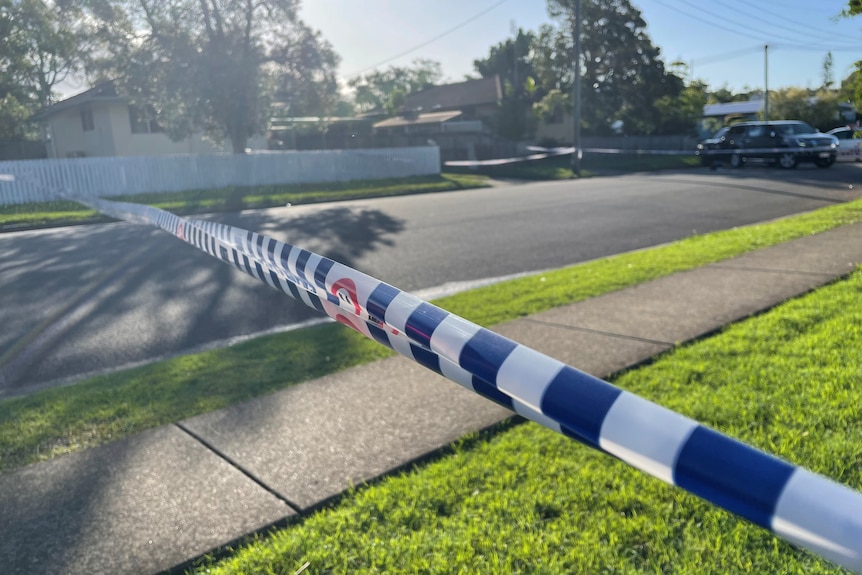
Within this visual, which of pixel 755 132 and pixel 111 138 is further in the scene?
pixel 111 138

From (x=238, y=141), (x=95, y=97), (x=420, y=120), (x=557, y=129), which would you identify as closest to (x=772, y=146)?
(x=238, y=141)

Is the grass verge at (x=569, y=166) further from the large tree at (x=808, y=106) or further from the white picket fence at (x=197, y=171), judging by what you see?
the large tree at (x=808, y=106)

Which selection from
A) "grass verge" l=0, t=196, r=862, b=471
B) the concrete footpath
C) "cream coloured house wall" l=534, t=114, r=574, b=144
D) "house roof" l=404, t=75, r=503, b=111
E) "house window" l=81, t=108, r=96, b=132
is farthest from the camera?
"house roof" l=404, t=75, r=503, b=111

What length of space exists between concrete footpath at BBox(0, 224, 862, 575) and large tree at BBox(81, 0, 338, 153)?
22.1m

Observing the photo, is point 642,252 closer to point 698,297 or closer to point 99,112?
point 698,297

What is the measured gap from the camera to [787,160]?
2588 cm

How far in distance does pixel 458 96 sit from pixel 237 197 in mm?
37234

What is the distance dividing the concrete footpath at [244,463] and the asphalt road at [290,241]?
6.74 ft

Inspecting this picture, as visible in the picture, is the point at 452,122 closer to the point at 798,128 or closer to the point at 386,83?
the point at 798,128

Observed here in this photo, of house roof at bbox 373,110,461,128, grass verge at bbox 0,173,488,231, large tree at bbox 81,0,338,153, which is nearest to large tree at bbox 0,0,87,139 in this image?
large tree at bbox 81,0,338,153

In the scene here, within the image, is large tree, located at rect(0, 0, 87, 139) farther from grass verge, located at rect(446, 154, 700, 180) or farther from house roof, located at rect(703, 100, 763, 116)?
house roof, located at rect(703, 100, 763, 116)

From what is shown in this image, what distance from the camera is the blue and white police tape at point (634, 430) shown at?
1019mm

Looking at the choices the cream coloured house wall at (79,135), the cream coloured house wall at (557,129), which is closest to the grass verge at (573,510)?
the cream coloured house wall at (79,135)

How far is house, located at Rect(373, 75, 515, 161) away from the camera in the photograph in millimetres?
37219
